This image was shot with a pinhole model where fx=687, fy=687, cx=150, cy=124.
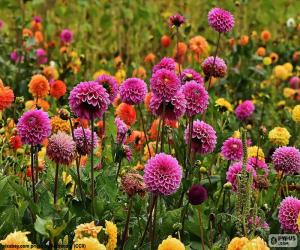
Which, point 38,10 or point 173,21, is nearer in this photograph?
point 173,21

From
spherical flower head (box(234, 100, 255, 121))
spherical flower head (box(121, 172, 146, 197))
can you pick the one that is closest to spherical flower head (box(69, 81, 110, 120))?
spherical flower head (box(121, 172, 146, 197))

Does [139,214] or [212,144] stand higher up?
[212,144]

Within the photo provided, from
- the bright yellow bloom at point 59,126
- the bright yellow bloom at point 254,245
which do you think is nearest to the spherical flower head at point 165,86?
the bright yellow bloom at point 59,126

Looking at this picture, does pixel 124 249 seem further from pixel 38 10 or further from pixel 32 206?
pixel 38 10

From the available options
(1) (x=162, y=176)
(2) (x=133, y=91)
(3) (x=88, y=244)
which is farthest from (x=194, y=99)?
(3) (x=88, y=244)

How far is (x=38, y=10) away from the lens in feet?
20.8

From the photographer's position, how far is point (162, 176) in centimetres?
195

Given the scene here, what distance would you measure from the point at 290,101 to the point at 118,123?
2200 millimetres

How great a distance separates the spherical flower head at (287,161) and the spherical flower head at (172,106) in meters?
0.41

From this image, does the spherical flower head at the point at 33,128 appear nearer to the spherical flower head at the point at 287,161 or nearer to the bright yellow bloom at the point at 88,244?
the bright yellow bloom at the point at 88,244

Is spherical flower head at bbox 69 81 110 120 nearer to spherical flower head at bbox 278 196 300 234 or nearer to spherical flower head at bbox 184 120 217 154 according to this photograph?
spherical flower head at bbox 184 120 217 154


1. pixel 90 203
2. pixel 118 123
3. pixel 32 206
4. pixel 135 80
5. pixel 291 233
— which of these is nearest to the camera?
pixel 32 206

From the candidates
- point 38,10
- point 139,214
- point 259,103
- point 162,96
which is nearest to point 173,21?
point 162,96

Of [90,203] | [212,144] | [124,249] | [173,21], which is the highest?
[173,21]
